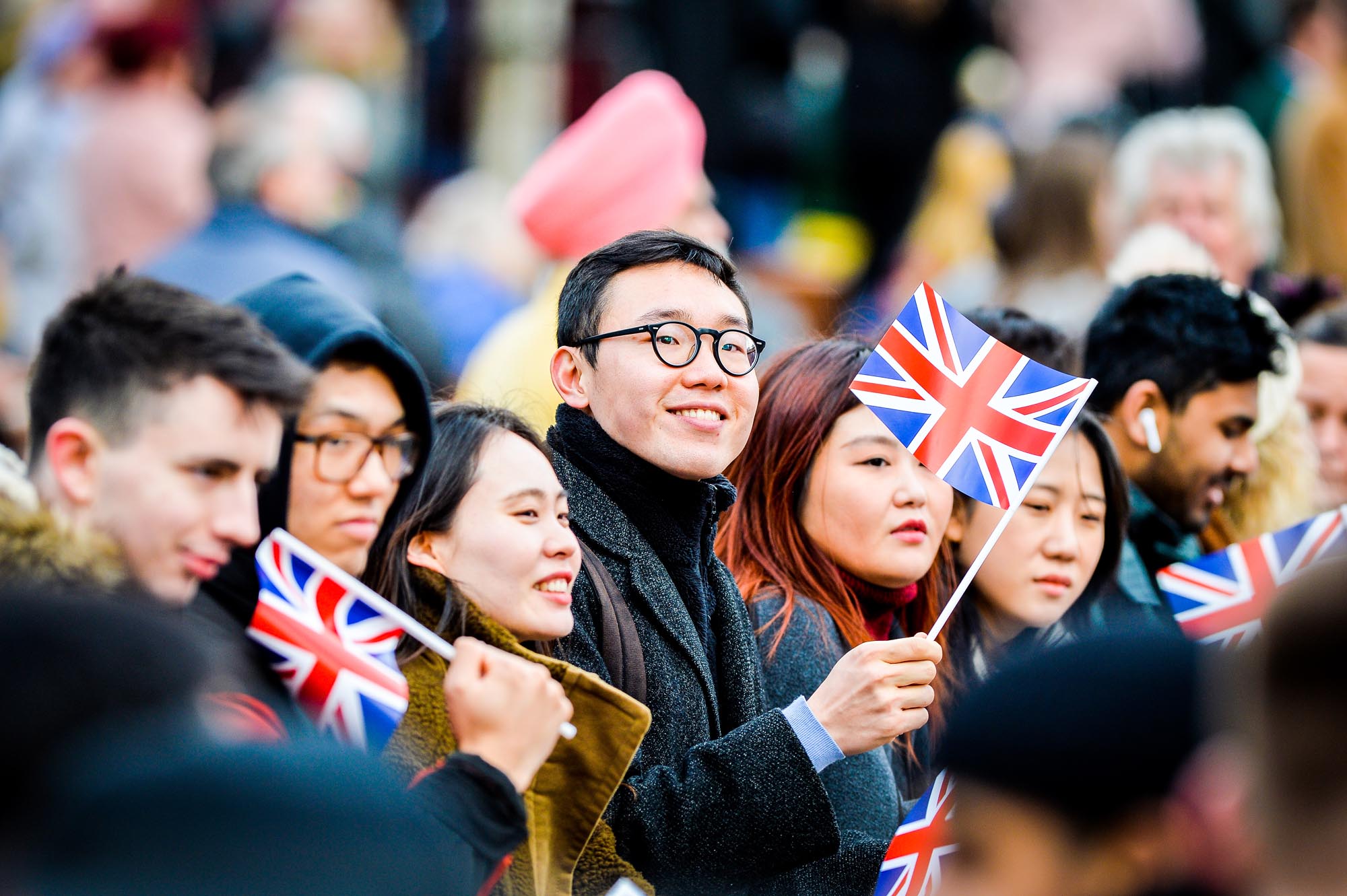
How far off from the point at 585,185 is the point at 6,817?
15.4ft

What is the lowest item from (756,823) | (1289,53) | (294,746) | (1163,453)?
(756,823)

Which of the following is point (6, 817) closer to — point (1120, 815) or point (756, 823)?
point (1120, 815)

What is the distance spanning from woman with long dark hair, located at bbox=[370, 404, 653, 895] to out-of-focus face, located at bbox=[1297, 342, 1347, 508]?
8.89ft

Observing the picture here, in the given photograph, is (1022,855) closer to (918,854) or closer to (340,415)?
(918,854)

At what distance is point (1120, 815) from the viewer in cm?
212

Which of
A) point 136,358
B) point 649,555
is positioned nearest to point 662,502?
point 649,555

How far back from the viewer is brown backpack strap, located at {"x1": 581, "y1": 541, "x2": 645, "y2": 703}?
3621 mm

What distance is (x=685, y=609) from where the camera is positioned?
12.3ft

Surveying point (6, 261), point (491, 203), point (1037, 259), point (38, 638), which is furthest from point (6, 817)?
point (491, 203)

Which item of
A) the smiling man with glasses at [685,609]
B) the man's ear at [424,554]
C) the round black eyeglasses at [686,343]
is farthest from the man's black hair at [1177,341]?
the man's ear at [424,554]

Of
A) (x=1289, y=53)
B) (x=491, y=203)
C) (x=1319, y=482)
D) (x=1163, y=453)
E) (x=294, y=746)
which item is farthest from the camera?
(x=491, y=203)

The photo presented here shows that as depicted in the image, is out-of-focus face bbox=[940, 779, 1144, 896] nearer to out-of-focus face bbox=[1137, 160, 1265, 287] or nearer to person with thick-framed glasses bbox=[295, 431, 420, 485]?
person with thick-framed glasses bbox=[295, 431, 420, 485]

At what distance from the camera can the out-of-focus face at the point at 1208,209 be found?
6930 millimetres

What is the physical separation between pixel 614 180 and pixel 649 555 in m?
2.94
